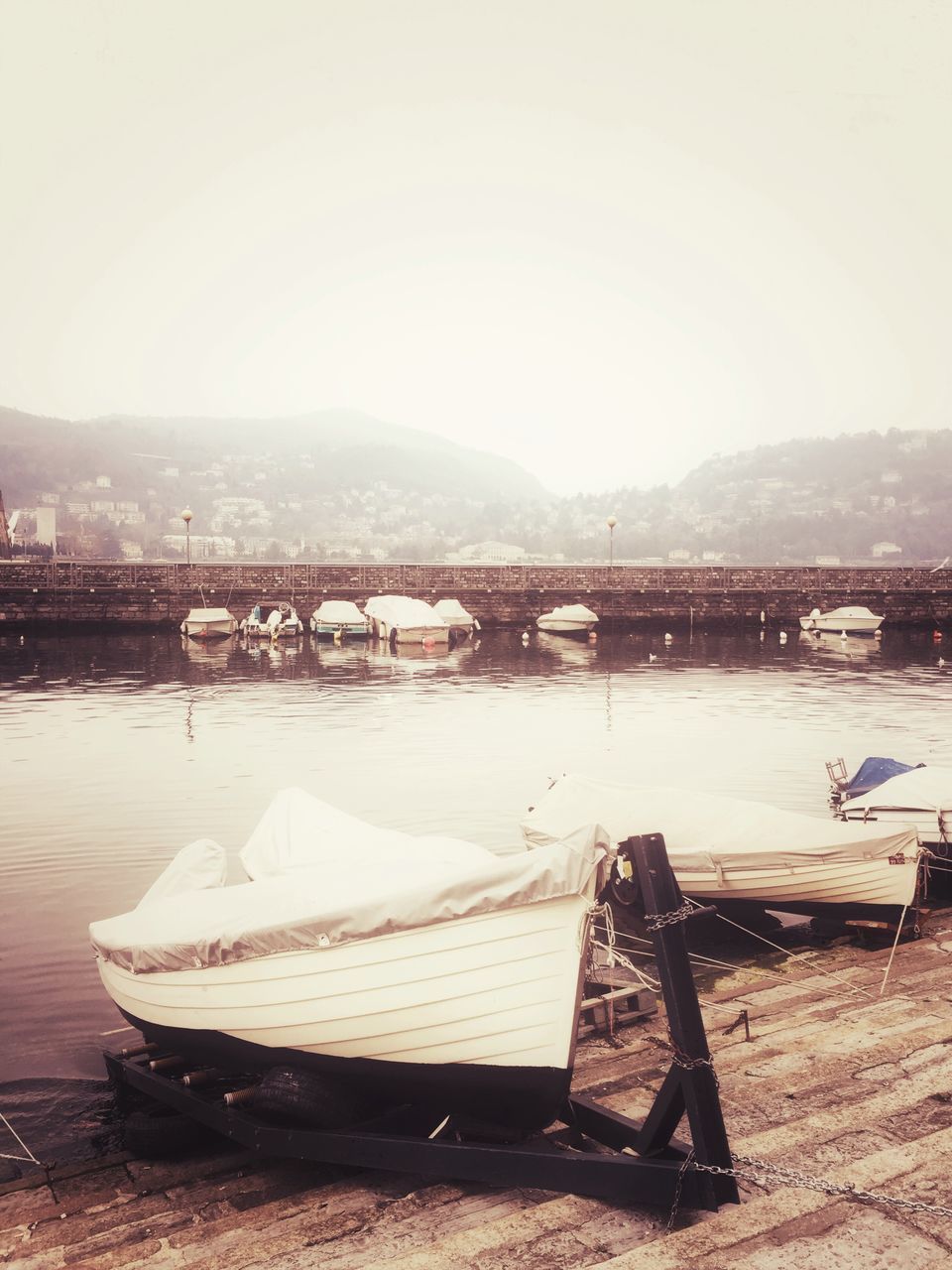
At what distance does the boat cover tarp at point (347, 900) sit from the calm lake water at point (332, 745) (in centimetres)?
215

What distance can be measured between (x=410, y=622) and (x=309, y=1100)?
4872 centimetres

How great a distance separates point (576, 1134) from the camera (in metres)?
6.07

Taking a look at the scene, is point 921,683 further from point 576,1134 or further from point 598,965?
point 576,1134

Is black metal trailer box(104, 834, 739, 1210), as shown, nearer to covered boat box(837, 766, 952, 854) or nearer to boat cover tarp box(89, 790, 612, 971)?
boat cover tarp box(89, 790, 612, 971)

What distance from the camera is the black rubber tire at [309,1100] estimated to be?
238 inches

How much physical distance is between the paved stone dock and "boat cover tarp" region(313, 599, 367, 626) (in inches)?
2032

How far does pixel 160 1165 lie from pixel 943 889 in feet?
28.8

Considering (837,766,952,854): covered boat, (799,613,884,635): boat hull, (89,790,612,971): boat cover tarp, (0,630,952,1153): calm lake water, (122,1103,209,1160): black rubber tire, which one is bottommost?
(0,630,952,1153): calm lake water

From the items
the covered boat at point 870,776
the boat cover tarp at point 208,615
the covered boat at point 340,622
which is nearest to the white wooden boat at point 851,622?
the covered boat at point 340,622

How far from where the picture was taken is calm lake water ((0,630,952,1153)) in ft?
41.9

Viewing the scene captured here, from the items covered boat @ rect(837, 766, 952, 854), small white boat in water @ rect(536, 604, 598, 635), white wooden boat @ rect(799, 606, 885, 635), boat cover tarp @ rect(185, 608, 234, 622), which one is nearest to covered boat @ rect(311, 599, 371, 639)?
boat cover tarp @ rect(185, 608, 234, 622)

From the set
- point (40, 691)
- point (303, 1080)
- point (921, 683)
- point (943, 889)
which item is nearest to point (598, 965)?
point (303, 1080)

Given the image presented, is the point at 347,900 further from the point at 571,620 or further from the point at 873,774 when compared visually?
the point at 571,620

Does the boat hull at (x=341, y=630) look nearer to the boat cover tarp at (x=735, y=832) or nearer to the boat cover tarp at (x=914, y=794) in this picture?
the boat cover tarp at (x=914, y=794)
